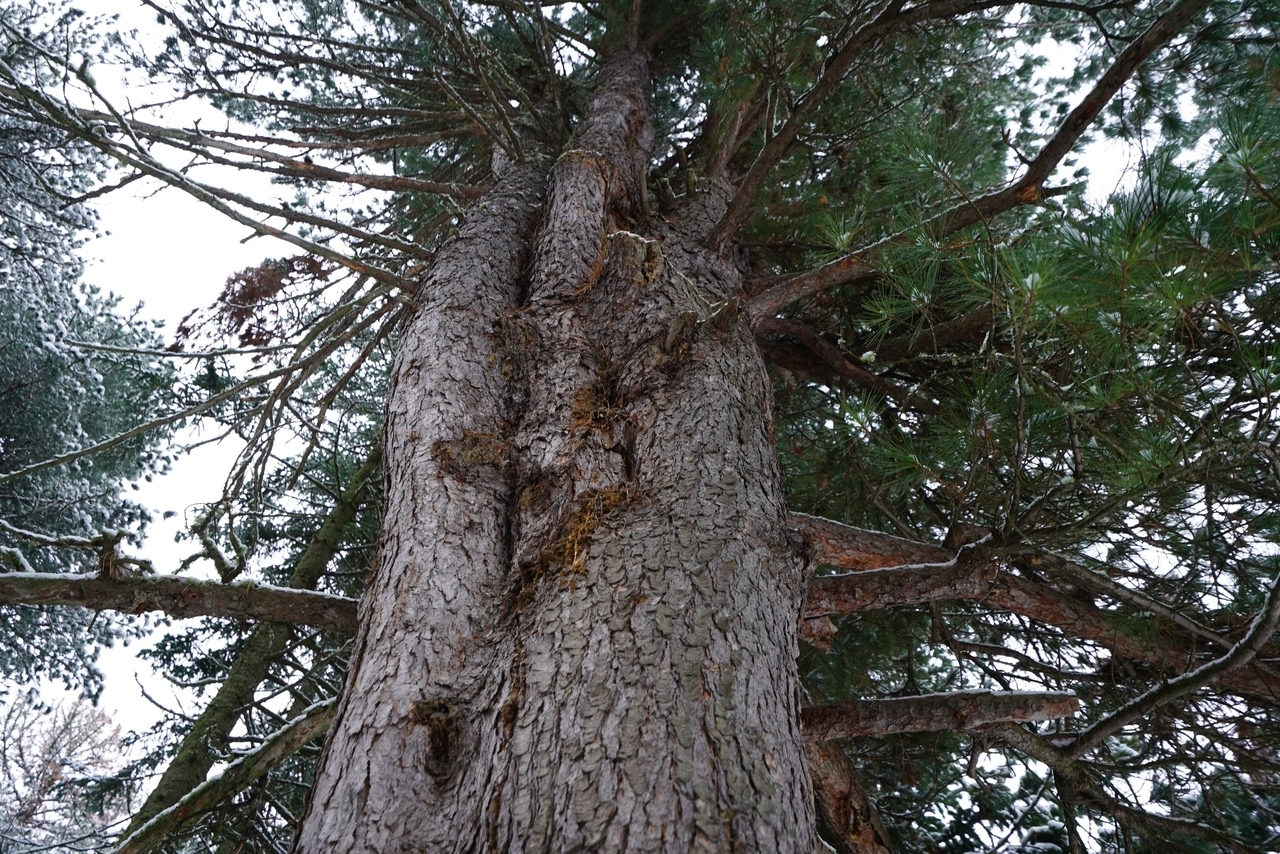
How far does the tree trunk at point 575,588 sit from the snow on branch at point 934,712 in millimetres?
748

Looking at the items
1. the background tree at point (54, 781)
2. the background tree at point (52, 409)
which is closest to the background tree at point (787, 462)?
the background tree at point (54, 781)

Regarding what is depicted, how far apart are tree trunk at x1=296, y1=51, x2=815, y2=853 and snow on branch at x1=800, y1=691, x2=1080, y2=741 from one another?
75 cm

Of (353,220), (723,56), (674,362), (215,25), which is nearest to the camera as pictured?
(674,362)

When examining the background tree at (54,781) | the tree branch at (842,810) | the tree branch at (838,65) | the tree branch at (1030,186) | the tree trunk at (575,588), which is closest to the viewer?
the tree trunk at (575,588)

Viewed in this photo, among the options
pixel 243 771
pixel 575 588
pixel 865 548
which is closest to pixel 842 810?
pixel 865 548

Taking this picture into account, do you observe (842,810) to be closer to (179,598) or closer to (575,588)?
(575,588)

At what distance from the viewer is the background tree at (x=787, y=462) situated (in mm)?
1260

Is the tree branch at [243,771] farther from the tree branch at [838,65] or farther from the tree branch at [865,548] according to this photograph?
the tree branch at [838,65]

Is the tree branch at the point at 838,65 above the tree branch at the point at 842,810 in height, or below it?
above

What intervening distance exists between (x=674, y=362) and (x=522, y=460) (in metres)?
0.53

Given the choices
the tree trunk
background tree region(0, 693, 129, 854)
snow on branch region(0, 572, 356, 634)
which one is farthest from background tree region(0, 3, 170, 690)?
the tree trunk

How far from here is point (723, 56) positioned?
3.63 meters

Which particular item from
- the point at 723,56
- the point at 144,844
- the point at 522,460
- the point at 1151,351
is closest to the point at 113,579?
the point at 144,844

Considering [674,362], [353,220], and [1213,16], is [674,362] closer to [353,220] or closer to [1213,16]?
[1213,16]
